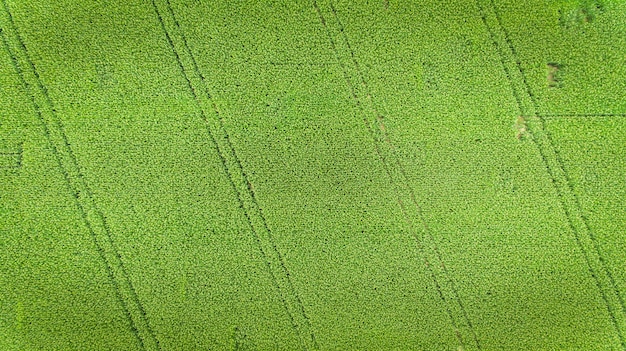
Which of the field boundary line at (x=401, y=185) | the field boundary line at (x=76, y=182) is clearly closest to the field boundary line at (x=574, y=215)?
the field boundary line at (x=401, y=185)

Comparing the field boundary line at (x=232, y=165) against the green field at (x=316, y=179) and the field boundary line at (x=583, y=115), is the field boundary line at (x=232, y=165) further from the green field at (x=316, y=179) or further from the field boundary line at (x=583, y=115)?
the field boundary line at (x=583, y=115)

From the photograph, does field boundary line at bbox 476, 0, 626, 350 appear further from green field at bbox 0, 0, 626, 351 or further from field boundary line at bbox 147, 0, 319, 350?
field boundary line at bbox 147, 0, 319, 350

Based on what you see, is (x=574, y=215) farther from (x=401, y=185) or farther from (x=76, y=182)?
(x=76, y=182)

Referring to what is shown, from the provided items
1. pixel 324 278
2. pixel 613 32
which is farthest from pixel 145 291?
pixel 613 32

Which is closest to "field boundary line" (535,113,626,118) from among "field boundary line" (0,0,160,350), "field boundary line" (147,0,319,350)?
"field boundary line" (147,0,319,350)

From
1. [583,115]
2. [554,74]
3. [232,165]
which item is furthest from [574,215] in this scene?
[232,165]
